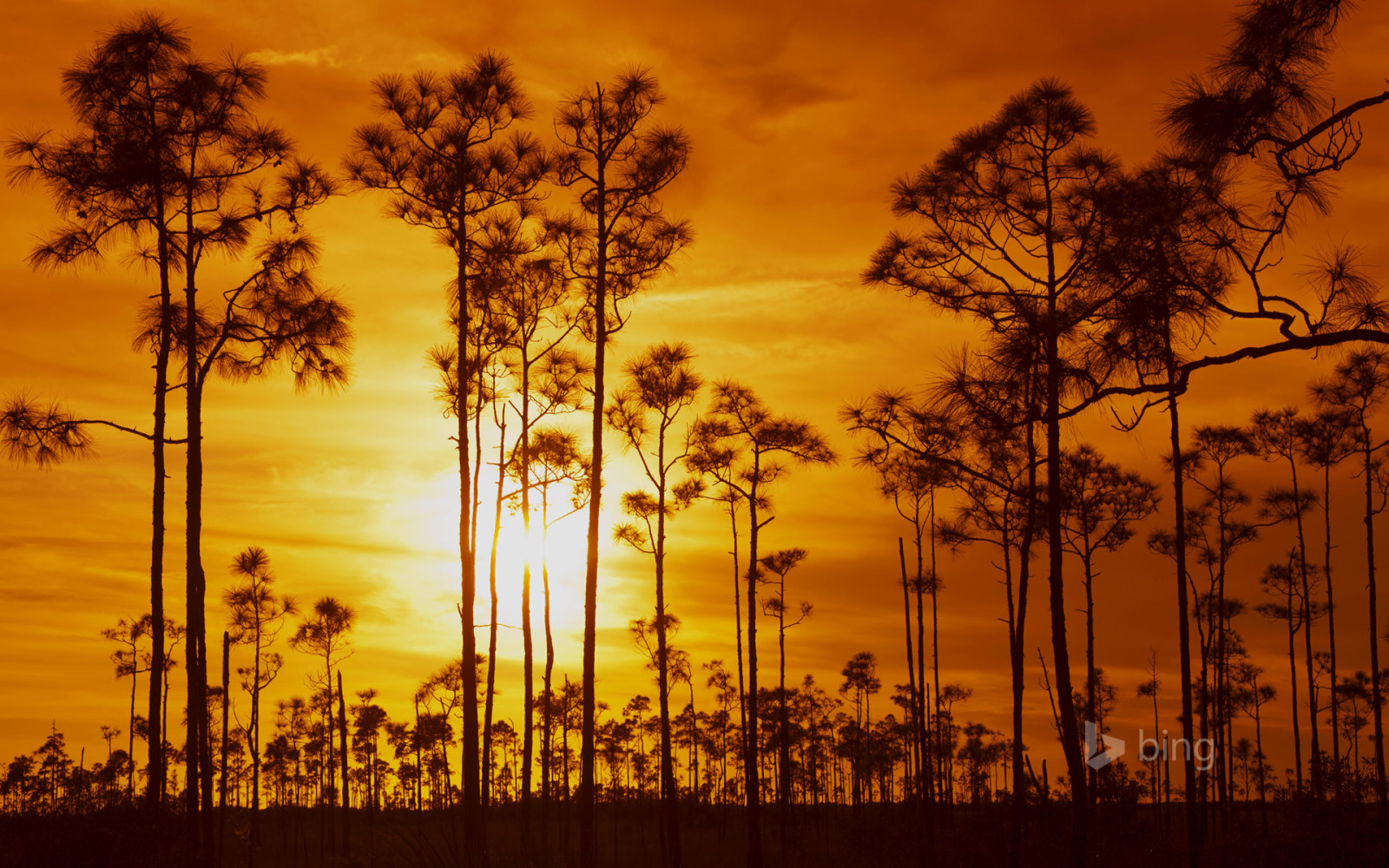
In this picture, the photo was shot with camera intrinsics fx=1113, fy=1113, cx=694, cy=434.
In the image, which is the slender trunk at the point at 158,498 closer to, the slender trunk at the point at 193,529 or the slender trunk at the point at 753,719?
the slender trunk at the point at 193,529

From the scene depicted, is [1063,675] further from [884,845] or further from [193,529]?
[884,845]

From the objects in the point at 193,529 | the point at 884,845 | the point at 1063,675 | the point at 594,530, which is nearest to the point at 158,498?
the point at 193,529

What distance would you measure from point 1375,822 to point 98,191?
28.3 m

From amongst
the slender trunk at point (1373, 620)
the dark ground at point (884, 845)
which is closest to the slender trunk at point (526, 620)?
the dark ground at point (884, 845)

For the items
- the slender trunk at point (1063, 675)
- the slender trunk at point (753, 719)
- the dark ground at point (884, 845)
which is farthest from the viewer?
the slender trunk at point (753, 719)

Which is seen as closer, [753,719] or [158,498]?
[158,498]

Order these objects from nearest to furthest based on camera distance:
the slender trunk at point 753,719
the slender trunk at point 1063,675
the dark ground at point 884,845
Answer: the dark ground at point 884,845 → the slender trunk at point 1063,675 → the slender trunk at point 753,719

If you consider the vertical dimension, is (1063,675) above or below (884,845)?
above

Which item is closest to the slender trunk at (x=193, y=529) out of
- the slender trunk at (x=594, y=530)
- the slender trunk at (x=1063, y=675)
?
the slender trunk at (x=594, y=530)

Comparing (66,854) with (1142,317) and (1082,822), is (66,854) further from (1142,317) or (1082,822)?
(1142,317)

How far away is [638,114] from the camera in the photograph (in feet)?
70.3

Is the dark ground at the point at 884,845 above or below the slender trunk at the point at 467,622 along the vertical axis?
below

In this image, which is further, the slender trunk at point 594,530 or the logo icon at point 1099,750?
the logo icon at point 1099,750

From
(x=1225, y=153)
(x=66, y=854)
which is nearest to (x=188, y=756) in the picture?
(x=66, y=854)
